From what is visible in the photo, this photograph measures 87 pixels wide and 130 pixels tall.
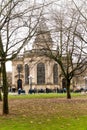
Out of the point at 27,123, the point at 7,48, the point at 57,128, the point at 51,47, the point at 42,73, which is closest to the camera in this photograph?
the point at 57,128

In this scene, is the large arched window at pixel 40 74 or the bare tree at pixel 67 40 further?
the large arched window at pixel 40 74

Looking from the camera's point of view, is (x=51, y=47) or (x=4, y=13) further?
(x=51, y=47)

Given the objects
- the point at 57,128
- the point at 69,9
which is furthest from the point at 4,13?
the point at 69,9

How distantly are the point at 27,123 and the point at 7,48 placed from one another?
554 centimetres

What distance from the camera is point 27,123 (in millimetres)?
14219

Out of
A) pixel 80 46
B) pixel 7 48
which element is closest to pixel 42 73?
pixel 80 46

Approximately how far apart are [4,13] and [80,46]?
1566 centimetres

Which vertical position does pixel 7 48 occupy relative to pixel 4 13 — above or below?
below

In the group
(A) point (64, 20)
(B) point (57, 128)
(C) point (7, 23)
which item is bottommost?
(B) point (57, 128)

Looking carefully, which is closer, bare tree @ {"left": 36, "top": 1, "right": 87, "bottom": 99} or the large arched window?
bare tree @ {"left": 36, "top": 1, "right": 87, "bottom": 99}

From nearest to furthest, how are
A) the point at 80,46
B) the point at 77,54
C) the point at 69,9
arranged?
the point at 69,9 < the point at 80,46 < the point at 77,54

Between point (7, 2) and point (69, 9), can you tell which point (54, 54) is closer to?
point (69, 9)

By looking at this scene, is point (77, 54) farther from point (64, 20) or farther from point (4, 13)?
point (4, 13)

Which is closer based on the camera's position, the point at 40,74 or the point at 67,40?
the point at 67,40
